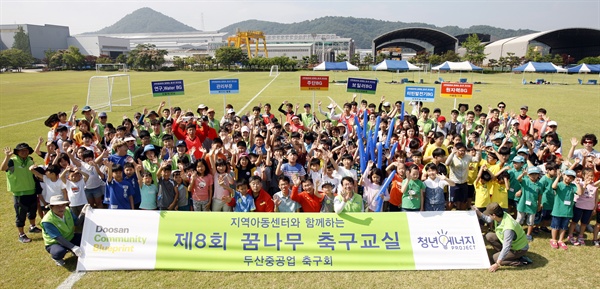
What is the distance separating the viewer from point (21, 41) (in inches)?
3730

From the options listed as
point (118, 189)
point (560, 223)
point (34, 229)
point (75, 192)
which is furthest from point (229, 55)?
point (560, 223)

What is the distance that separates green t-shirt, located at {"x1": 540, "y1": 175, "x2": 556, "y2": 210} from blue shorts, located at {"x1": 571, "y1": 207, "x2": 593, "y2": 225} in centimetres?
34

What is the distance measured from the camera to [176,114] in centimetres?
1009

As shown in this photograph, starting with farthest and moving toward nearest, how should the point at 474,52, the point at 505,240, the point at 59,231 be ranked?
the point at 474,52 → the point at 59,231 → the point at 505,240

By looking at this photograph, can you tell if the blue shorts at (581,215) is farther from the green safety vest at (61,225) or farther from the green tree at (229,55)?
the green tree at (229,55)

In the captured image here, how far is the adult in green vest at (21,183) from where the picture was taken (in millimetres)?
5938

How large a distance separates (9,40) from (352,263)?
130 m

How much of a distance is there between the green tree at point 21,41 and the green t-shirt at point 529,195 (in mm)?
118606

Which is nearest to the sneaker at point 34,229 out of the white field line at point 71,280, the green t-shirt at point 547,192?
the white field line at point 71,280

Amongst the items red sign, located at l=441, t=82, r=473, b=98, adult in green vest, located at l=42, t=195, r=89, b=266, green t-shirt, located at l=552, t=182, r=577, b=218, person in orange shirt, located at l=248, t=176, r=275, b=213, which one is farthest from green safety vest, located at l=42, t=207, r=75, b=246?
red sign, located at l=441, t=82, r=473, b=98

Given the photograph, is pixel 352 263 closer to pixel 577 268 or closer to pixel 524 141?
pixel 577 268

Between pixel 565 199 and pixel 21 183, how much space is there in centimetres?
905

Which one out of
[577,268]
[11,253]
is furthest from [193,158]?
[577,268]

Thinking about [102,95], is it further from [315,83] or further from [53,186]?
[53,186]
